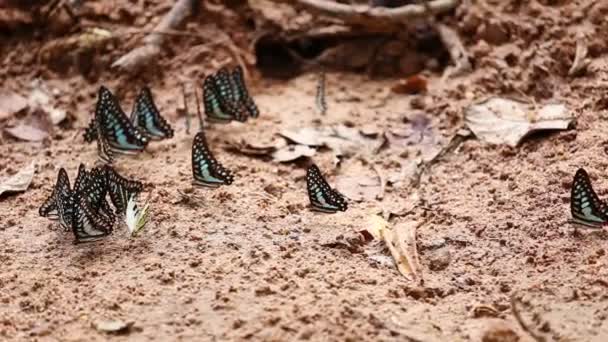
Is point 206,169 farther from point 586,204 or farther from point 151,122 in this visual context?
point 586,204

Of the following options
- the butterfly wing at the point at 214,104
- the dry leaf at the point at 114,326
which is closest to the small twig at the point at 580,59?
the butterfly wing at the point at 214,104

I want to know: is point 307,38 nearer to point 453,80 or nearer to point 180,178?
point 453,80

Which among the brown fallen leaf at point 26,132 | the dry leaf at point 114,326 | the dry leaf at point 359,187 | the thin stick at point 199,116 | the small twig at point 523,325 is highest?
the thin stick at point 199,116

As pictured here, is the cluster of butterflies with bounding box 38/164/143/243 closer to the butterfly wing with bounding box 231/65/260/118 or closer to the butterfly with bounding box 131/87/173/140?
the butterfly with bounding box 131/87/173/140

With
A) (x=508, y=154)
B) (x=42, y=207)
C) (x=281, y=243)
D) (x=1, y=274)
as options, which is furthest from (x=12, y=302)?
(x=508, y=154)

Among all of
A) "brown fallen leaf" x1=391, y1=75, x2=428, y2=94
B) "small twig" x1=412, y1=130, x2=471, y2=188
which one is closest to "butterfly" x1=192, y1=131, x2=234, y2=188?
"small twig" x1=412, y1=130, x2=471, y2=188

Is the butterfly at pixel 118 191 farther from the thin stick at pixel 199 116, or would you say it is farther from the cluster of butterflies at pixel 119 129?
the thin stick at pixel 199 116
